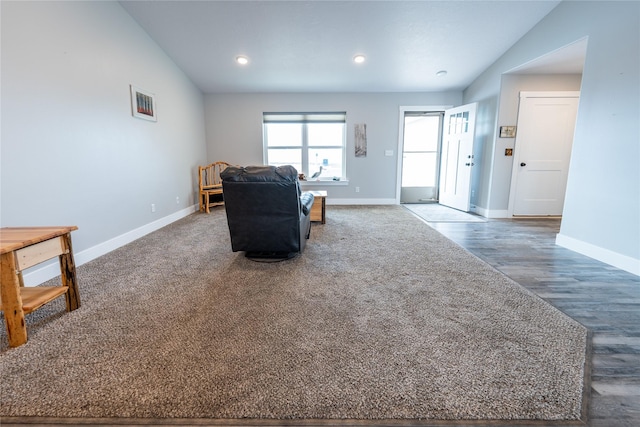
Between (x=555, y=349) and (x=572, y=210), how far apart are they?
248 centimetres

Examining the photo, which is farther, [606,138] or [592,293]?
[606,138]

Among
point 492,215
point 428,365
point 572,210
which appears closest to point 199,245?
point 428,365

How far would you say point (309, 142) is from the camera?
6066mm

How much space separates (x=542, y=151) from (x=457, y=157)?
4.31 ft

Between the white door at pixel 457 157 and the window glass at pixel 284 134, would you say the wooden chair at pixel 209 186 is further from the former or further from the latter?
the white door at pixel 457 157

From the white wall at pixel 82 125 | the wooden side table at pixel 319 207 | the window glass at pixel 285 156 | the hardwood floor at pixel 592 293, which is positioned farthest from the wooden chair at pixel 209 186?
the hardwood floor at pixel 592 293

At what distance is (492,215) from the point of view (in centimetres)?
489

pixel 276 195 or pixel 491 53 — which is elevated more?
pixel 491 53

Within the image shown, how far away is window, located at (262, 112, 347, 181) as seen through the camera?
595cm

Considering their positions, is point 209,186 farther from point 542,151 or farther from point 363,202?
point 542,151

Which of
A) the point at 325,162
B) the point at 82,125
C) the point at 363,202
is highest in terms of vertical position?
the point at 82,125

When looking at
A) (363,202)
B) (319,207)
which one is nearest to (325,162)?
(363,202)

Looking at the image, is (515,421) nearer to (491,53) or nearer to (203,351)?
(203,351)

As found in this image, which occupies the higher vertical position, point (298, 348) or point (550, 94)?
point (550, 94)
